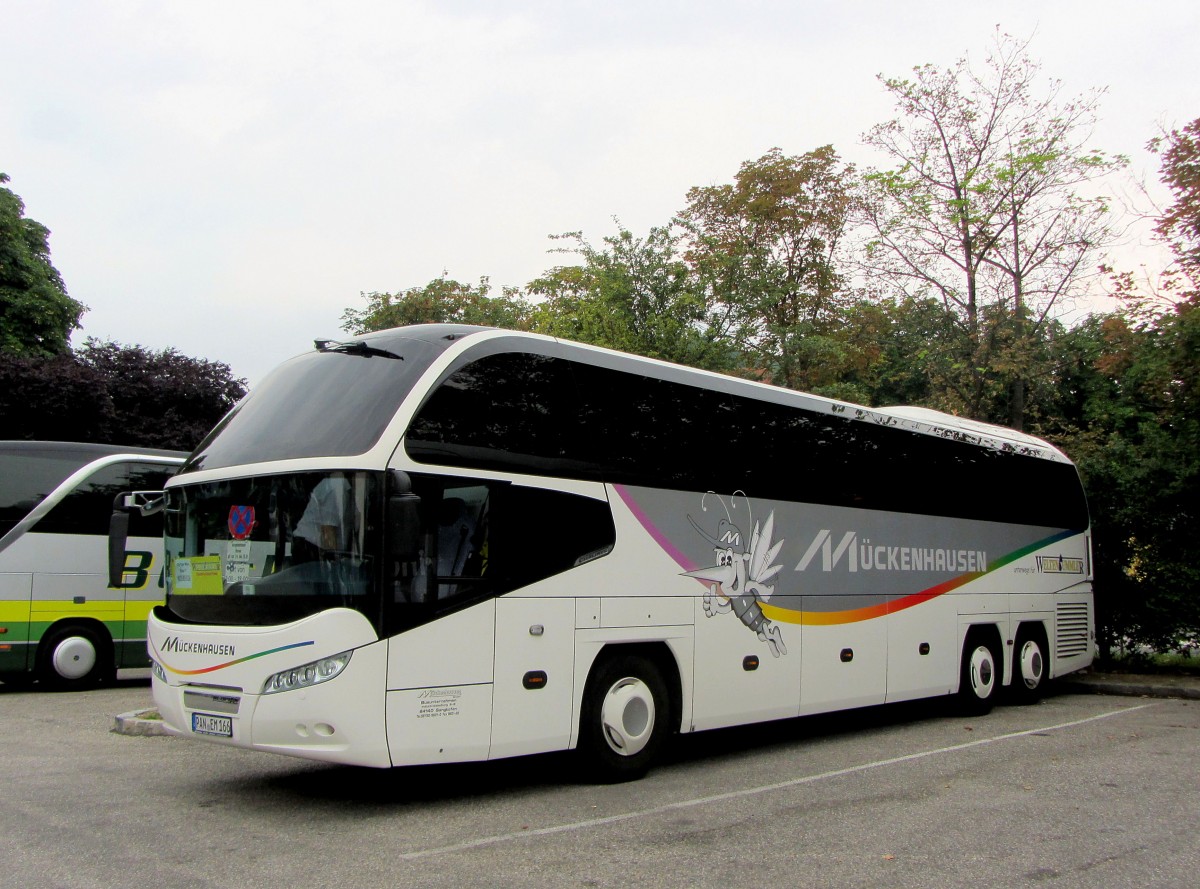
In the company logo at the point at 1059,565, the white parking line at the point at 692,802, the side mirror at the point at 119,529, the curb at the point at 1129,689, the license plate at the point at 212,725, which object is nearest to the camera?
the white parking line at the point at 692,802

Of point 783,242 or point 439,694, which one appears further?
point 783,242

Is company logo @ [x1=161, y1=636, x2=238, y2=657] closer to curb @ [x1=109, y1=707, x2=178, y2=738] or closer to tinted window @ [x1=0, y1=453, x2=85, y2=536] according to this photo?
curb @ [x1=109, y1=707, x2=178, y2=738]

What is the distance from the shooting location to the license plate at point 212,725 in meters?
7.25

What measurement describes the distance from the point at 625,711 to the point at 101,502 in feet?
32.2

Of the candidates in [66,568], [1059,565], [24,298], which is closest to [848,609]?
[1059,565]

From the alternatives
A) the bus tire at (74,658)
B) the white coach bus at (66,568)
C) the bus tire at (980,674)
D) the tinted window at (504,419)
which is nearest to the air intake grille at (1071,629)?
the bus tire at (980,674)

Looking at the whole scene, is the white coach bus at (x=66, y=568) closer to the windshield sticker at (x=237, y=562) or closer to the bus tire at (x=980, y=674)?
the windshield sticker at (x=237, y=562)

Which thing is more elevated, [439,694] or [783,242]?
[783,242]

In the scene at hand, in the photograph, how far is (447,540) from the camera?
7.52 metres

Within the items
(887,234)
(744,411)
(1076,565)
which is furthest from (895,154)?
(744,411)

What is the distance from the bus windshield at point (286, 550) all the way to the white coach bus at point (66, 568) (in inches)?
317

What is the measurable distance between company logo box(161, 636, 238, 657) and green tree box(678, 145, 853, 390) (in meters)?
22.0

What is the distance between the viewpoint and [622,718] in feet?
28.0

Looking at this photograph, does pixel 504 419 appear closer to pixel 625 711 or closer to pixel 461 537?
pixel 461 537
